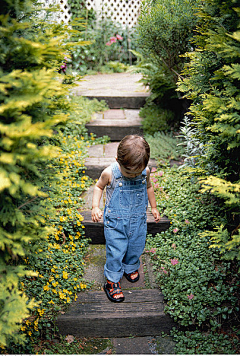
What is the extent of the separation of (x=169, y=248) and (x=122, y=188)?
0.93 meters

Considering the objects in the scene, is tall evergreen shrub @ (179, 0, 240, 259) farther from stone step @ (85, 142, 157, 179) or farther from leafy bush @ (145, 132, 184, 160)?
stone step @ (85, 142, 157, 179)

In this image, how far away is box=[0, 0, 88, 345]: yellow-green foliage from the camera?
1.46 m

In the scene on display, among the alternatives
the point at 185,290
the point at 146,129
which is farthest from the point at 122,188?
the point at 146,129

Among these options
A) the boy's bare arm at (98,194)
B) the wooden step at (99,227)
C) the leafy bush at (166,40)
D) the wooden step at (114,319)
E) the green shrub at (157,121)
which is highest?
the leafy bush at (166,40)

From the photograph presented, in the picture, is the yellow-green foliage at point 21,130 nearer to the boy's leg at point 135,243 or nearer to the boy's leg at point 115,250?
the boy's leg at point 115,250

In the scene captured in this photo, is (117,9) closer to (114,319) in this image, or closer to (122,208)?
(122,208)

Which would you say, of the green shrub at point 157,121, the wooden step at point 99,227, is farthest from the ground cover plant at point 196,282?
the green shrub at point 157,121

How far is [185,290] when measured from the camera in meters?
2.60

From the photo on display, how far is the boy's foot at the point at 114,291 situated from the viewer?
264cm

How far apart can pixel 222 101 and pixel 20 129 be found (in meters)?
1.39

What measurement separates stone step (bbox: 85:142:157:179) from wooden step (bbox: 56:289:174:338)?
1.86 meters

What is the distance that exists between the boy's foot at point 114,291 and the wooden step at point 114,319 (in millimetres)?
41

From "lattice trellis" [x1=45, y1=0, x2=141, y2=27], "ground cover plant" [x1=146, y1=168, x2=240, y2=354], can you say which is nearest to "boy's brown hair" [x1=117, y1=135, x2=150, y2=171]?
"ground cover plant" [x1=146, y1=168, x2=240, y2=354]

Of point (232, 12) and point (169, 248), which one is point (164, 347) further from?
point (232, 12)
